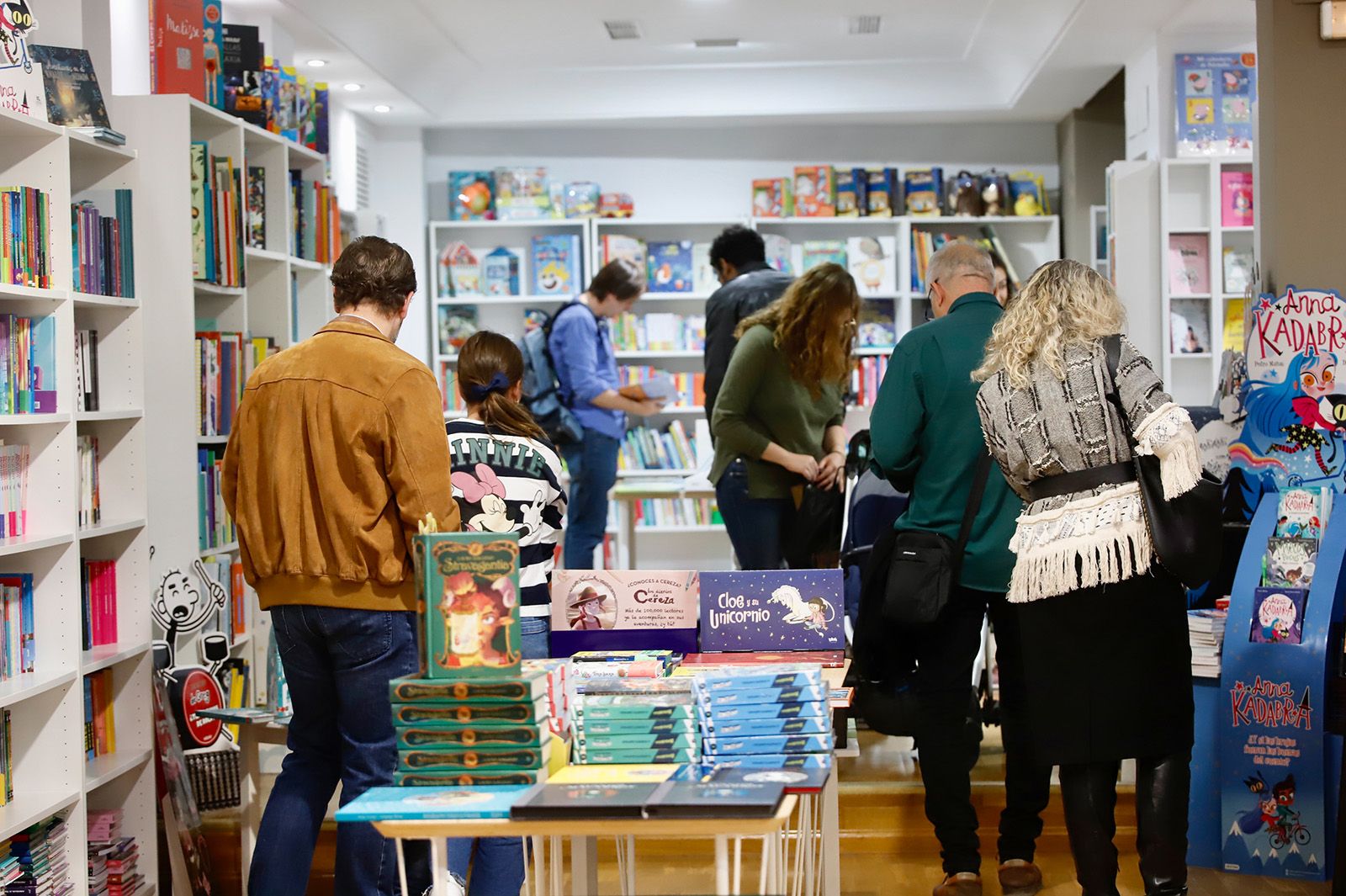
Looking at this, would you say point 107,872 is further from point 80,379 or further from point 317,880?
point 80,379

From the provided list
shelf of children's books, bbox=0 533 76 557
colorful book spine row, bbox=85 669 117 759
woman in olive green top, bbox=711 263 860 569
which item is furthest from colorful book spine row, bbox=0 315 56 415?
woman in olive green top, bbox=711 263 860 569

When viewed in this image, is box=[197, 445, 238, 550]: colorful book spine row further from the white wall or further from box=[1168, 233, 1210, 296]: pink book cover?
the white wall

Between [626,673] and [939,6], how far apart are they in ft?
15.6

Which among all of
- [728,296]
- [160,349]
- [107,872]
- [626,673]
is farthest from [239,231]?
[626,673]

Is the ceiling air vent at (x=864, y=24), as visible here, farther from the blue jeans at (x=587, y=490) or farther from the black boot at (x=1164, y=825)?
the black boot at (x=1164, y=825)

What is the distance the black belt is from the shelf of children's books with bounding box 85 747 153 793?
7.21ft

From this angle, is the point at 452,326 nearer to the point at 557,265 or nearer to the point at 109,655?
the point at 557,265

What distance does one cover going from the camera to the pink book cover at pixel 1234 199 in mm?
6020

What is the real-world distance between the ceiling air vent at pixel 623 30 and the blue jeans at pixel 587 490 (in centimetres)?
231

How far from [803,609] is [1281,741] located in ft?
4.94

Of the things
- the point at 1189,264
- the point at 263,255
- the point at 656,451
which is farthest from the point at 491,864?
the point at 656,451

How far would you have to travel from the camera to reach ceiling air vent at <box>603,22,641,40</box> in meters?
6.65

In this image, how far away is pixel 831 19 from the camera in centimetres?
664

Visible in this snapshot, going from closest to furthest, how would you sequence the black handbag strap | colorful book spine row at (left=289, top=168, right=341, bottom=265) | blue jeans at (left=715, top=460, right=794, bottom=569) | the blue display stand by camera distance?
1. the black handbag strap
2. the blue display stand
3. blue jeans at (left=715, top=460, right=794, bottom=569)
4. colorful book spine row at (left=289, top=168, right=341, bottom=265)
